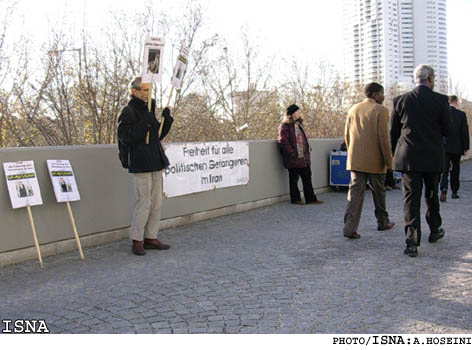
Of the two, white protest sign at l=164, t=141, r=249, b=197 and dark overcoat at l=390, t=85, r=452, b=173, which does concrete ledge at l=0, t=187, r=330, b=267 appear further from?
Result: dark overcoat at l=390, t=85, r=452, b=173

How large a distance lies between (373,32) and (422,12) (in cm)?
625

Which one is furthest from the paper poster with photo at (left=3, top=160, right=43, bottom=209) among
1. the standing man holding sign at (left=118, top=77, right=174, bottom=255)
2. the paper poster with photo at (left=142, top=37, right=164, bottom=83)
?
the paper poster with photo at (left=142, top=37, right=164, bottom=83)

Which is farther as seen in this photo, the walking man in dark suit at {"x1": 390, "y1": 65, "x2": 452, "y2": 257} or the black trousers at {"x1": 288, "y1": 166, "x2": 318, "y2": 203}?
the black trousers at {"x1": 288, "y1": 166, "x2": 318, "y2": 203}

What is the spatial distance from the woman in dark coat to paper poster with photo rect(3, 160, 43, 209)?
5818 millimetres

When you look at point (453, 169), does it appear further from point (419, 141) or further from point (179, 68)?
point (179, 68)

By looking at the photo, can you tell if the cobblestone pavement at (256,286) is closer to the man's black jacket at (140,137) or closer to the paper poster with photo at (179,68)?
the man's black jacket at (140,137)

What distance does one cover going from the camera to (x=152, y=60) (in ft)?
21.4

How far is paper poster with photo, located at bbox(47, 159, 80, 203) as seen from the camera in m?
6.23

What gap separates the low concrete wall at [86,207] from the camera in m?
6.03

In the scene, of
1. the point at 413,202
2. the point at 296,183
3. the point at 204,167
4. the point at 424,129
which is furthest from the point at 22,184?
the point at 296,183

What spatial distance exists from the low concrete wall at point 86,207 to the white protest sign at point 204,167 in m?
0.18

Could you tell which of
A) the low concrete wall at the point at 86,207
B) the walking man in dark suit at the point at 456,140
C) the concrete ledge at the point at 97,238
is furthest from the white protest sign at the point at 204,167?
the walking man in dark suit at the point at 456,140

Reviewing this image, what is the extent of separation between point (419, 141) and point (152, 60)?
335 centimetres

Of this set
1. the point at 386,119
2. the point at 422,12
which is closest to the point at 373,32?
the point at 422,12
